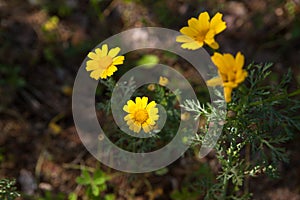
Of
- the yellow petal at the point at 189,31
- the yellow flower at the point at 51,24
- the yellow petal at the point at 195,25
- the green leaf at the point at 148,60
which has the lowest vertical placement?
the yellow petal at the point at 189,31

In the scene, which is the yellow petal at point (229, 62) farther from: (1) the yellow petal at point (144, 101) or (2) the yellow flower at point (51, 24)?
(2) the yellow flower at point (51, 24)

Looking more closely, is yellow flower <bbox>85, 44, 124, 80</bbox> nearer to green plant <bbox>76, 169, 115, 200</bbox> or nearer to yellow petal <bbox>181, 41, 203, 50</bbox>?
yellow petal <bbox>181, 41, 203, 50</bbox>

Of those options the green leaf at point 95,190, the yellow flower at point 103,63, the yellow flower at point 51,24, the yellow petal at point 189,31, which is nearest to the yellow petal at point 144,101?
the yellow flower at point 103,63

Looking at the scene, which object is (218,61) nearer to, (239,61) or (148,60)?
(239,61)

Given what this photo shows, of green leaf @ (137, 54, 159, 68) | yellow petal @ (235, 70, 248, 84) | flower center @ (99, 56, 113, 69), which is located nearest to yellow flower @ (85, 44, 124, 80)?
flower center @ (99, 56, 113, 69)

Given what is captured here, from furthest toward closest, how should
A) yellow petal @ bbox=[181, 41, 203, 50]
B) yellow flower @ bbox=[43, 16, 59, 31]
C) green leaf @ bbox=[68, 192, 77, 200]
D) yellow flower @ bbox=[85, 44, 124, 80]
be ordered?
yellow flower @ bbox=[43, 16, 59, 31], green leaf @ bbox=[68, 192, 77, 200], yellow flower @ bbox=[85, 44, 124, 80], yellow petal @ bbox=[181, 41, 203, 50]

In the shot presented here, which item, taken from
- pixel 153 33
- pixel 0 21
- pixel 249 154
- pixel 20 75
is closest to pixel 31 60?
pixel 20 75
